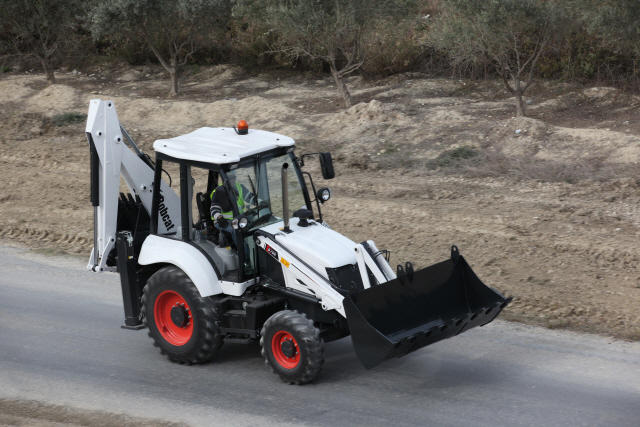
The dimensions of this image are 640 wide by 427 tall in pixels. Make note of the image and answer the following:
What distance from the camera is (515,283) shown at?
9.60 metres

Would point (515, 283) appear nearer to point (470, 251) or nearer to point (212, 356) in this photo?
point (470, 251)

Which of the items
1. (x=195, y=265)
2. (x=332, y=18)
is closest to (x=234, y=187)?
(x=195, y=265)

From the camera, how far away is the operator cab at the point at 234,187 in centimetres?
673

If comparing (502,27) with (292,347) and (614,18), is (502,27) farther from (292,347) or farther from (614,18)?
(292,347)

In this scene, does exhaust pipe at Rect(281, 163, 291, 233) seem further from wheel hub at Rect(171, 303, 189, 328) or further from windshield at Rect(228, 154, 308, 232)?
wheel hub at Rect(171, 303, 189, 328)

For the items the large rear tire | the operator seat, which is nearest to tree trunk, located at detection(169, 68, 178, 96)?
the operator seat

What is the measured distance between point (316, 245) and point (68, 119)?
49.9 ft

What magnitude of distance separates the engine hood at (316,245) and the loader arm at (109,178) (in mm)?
1395

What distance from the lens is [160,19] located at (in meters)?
22.2

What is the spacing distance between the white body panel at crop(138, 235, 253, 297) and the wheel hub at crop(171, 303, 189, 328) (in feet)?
1.35

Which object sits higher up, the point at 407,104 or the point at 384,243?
the point at 407,104

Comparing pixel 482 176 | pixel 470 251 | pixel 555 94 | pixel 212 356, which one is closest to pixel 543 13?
pixel 555 94

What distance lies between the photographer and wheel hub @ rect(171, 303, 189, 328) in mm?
7074

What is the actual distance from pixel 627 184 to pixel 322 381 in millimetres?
8960
